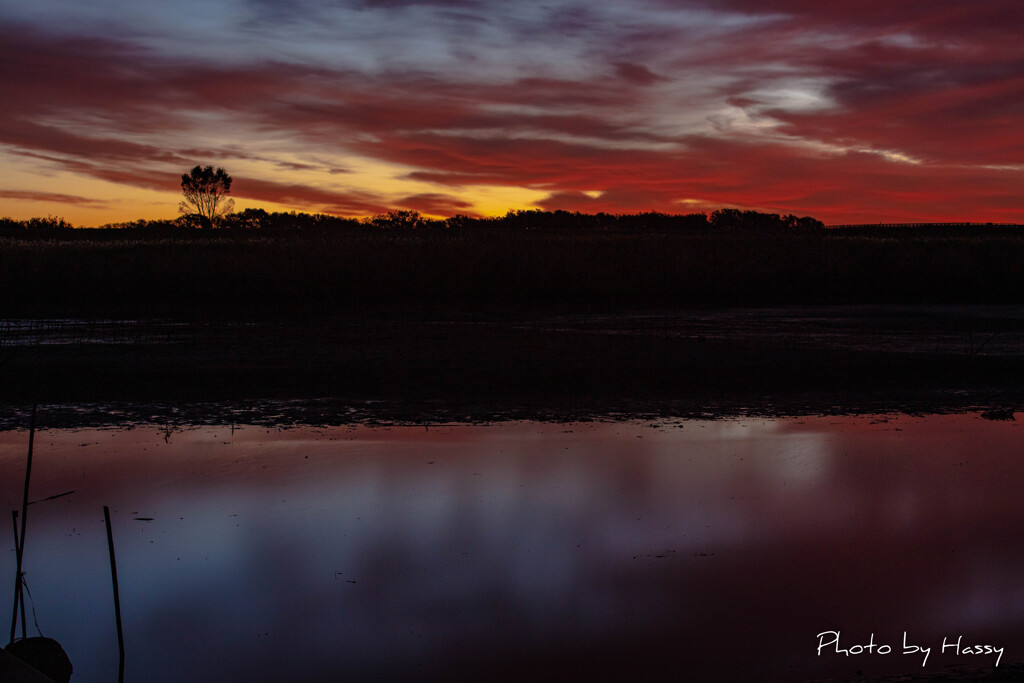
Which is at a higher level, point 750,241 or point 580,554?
point 750,241

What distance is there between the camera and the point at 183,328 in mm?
22516

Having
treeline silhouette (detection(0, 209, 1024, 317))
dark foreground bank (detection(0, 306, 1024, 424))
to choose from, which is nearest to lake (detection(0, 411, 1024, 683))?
dark foreground bank (detection(0, 306, 1024, 424))

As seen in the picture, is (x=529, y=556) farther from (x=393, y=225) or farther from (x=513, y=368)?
(x=393, y=225)

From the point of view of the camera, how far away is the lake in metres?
4.70

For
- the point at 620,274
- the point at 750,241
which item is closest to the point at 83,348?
the point at 620,274

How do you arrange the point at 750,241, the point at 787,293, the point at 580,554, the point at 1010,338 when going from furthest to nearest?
1. the point at 750,241
2. the point at 787,293
3. the point at 1010,338
4. the point at 580,554

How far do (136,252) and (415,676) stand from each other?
4068cm

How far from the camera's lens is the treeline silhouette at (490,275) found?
32.8 meters

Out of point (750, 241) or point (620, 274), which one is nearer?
point (620, 274)

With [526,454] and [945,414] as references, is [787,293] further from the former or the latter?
[526,454]

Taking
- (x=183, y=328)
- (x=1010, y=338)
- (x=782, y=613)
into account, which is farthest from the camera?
(x=183, y=328)

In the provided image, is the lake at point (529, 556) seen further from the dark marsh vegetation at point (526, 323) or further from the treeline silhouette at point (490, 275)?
the treeline silhouette at point (490, 275)

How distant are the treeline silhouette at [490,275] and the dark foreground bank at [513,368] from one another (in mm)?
7656

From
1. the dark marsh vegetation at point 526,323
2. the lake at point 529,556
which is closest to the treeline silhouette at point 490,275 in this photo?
the dark marsh vegetation at point 526,323
